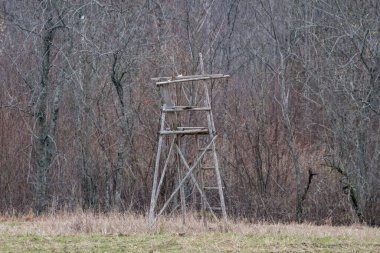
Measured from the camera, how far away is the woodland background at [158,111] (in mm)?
16469

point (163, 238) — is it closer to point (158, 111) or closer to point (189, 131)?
point (189, 131)

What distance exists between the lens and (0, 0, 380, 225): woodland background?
16469 mm

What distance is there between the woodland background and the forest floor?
456 cm

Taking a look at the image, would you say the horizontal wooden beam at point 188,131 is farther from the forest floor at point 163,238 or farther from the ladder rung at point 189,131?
the forest floor at point 163,238

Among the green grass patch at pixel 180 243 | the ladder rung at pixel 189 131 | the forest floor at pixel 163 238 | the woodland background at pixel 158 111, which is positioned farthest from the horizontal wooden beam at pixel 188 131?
the woodland background at pixel 158 111

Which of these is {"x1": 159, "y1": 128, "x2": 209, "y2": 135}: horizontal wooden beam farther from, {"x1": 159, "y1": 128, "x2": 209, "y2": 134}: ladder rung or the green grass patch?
the green grass patch

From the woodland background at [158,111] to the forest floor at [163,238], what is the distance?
15.0 feet

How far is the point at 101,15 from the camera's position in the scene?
1802 centimetres

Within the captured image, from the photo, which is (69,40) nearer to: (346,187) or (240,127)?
(240,127)

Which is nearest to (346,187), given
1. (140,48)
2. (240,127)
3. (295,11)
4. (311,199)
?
(311,199)

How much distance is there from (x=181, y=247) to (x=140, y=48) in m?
9.95

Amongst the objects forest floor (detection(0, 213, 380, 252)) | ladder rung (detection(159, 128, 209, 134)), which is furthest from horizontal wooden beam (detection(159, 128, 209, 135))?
forest floor (detection(0, 213, 380, 252))

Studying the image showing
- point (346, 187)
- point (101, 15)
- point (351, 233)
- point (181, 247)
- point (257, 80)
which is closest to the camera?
point (181, 247)

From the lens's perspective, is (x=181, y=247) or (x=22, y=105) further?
(x=22, y=105)
